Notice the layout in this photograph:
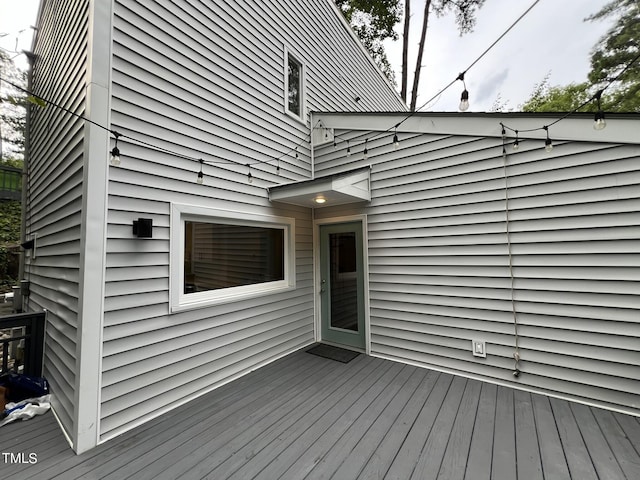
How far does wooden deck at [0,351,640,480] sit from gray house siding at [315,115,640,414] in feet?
1.34

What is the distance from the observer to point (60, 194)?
2.78 meters

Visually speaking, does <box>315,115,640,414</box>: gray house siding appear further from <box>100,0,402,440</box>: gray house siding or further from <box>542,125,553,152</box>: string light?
<box>100,0,402,440</box>: gray house siding

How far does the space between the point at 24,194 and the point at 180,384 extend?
4.30 metres

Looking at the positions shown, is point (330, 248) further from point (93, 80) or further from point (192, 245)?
point (93, 80)

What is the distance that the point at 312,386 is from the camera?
2967 mm

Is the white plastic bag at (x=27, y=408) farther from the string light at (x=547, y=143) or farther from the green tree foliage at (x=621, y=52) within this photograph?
the green tree foliage at (x=621, y=52)

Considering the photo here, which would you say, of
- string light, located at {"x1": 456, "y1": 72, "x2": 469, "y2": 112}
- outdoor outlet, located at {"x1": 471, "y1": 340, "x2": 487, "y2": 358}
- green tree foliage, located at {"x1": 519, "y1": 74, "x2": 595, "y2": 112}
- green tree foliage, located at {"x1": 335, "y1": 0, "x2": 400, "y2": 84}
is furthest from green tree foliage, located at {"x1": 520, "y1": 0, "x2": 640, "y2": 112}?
outdoor outlet, located at {"x1": 471, "y1": 340, "x2": 487, "y2": 358}

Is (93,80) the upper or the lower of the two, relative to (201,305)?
upper

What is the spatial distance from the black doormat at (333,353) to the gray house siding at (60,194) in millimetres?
2609

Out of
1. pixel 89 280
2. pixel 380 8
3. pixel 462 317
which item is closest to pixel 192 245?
pixel 89 280

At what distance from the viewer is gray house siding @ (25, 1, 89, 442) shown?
90.5 inches

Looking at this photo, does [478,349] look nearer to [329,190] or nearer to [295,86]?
[329,190]

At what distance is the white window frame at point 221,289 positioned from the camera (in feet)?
8.59

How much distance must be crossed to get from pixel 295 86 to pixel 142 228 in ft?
11.3
